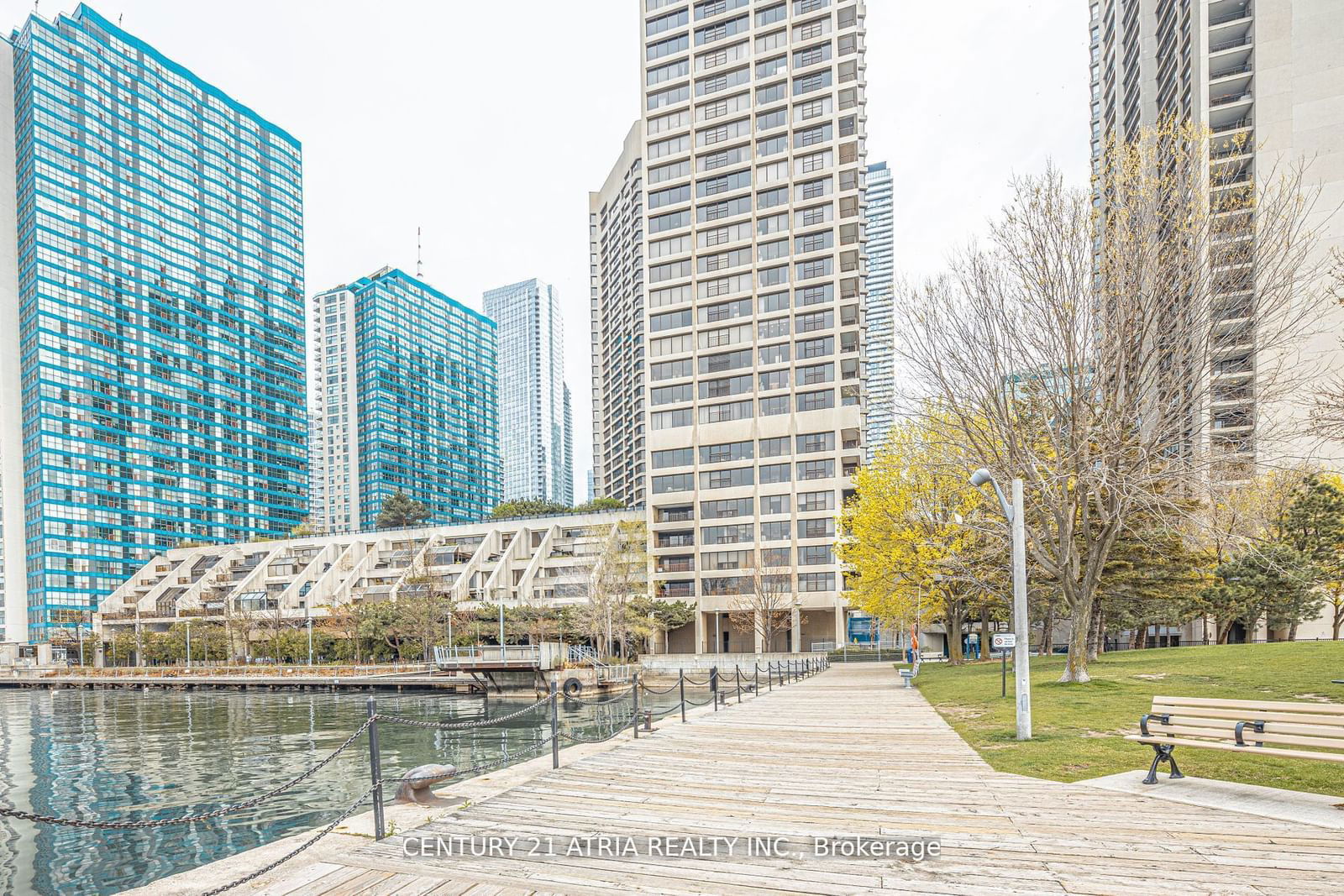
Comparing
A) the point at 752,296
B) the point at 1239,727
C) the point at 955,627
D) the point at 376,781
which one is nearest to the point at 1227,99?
the point at 752,296

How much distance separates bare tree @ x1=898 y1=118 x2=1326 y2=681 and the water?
15.2 meters

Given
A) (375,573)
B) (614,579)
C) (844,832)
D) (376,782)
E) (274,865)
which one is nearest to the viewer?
(274,865)

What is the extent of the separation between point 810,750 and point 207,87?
167088 millimetres

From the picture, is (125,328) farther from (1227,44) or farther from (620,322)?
(1227,44)

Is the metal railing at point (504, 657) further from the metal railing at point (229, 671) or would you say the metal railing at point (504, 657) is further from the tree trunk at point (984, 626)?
the tree trunk at point (984, 626)

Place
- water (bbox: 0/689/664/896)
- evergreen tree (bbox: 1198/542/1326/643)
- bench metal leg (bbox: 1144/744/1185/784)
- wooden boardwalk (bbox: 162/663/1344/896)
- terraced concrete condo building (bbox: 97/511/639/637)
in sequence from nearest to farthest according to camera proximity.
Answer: wooden boardwalk (bbox: 162/663/1344/896) < bench metal leg (bbox: 1144/744/1185/784) < water (bbox: 0/689/664/896) < evergreen tree (bbox: 1198/542/1326/643) < terraced concrete condo building (bbox: 97/511/639/637)

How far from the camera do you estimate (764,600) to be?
201ft

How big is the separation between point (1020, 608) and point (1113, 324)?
31.1 feet

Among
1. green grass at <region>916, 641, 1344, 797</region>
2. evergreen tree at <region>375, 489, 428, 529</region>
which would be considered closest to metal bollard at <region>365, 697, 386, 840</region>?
green grass at <region>916, 641, 1344, 797</region>

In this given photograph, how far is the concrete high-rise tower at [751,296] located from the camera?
67.6 metres

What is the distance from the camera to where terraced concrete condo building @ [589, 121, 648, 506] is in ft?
308

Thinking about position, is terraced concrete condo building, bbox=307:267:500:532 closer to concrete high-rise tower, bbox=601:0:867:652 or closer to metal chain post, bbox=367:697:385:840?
concrete high-rise tower, bbox=601:0:867:652

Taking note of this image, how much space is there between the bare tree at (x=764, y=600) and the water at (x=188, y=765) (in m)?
22.3

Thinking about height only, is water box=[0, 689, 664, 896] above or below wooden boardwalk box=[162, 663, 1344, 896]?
below
